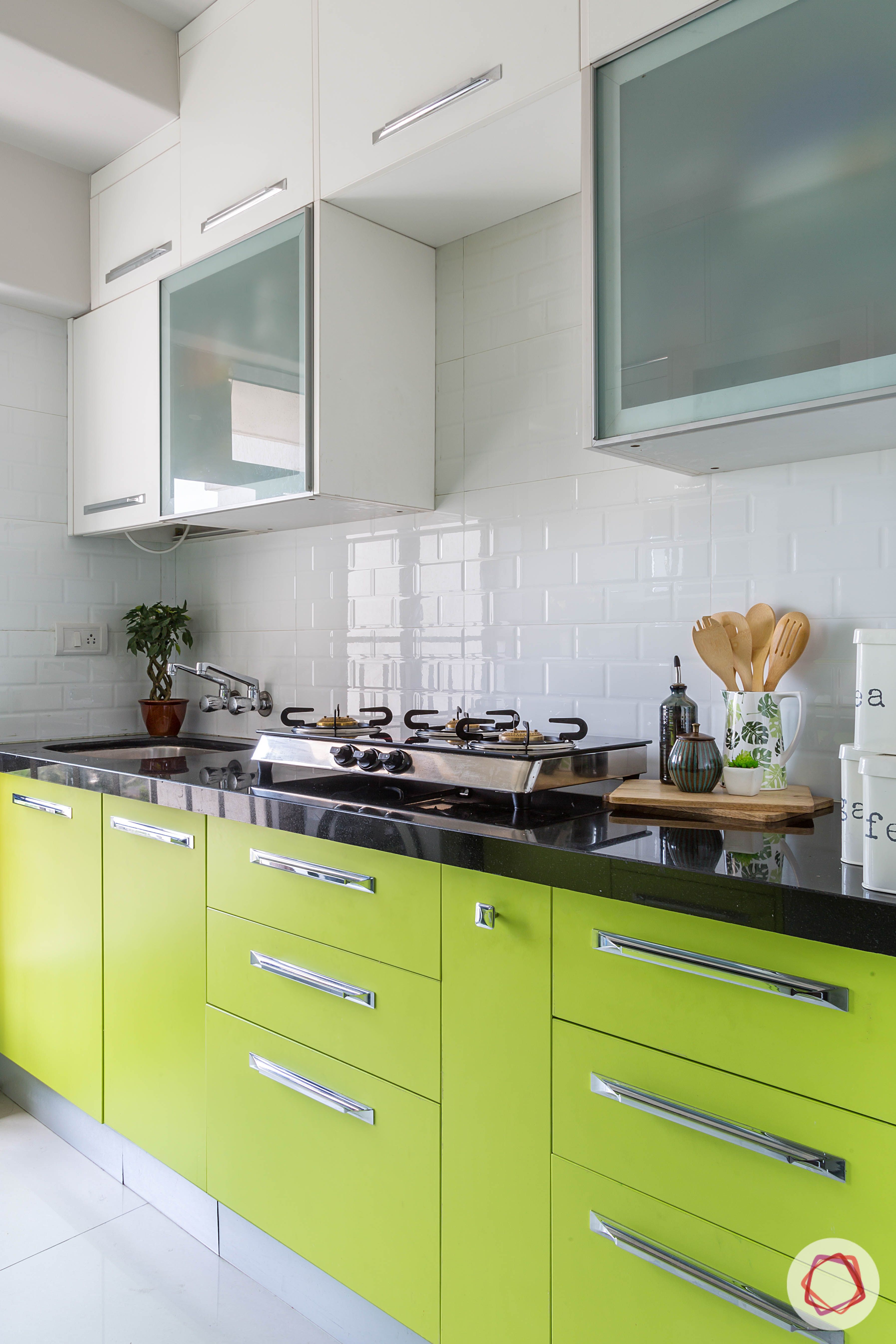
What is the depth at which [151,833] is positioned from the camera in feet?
6.43

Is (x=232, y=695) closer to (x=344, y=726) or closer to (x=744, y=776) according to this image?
(x=344, y=726)

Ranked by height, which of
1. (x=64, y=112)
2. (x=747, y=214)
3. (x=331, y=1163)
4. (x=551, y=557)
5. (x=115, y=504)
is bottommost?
(x=331, y=1163)

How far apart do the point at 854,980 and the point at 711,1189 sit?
0.33m

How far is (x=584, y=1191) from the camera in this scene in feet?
3.92

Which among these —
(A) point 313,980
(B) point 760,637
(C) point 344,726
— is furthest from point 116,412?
(B) point 760,637

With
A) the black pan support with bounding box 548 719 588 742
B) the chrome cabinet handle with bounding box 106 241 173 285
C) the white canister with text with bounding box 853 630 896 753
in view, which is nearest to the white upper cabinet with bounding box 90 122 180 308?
the chrome cabinet handle with bounding box 106 241 173 285

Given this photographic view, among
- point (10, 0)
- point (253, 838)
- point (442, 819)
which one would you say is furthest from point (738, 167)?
point (10, 0)

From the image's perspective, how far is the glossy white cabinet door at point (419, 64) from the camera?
157cm

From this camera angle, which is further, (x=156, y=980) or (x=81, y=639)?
(x=81, y=639)

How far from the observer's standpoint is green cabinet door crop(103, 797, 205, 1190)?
1859 millimetres

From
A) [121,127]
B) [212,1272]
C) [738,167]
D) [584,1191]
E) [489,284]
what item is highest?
[121,127]

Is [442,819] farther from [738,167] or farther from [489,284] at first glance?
[489,284]

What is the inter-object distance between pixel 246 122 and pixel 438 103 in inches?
27.7

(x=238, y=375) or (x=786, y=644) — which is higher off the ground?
(x=238, y=375)
